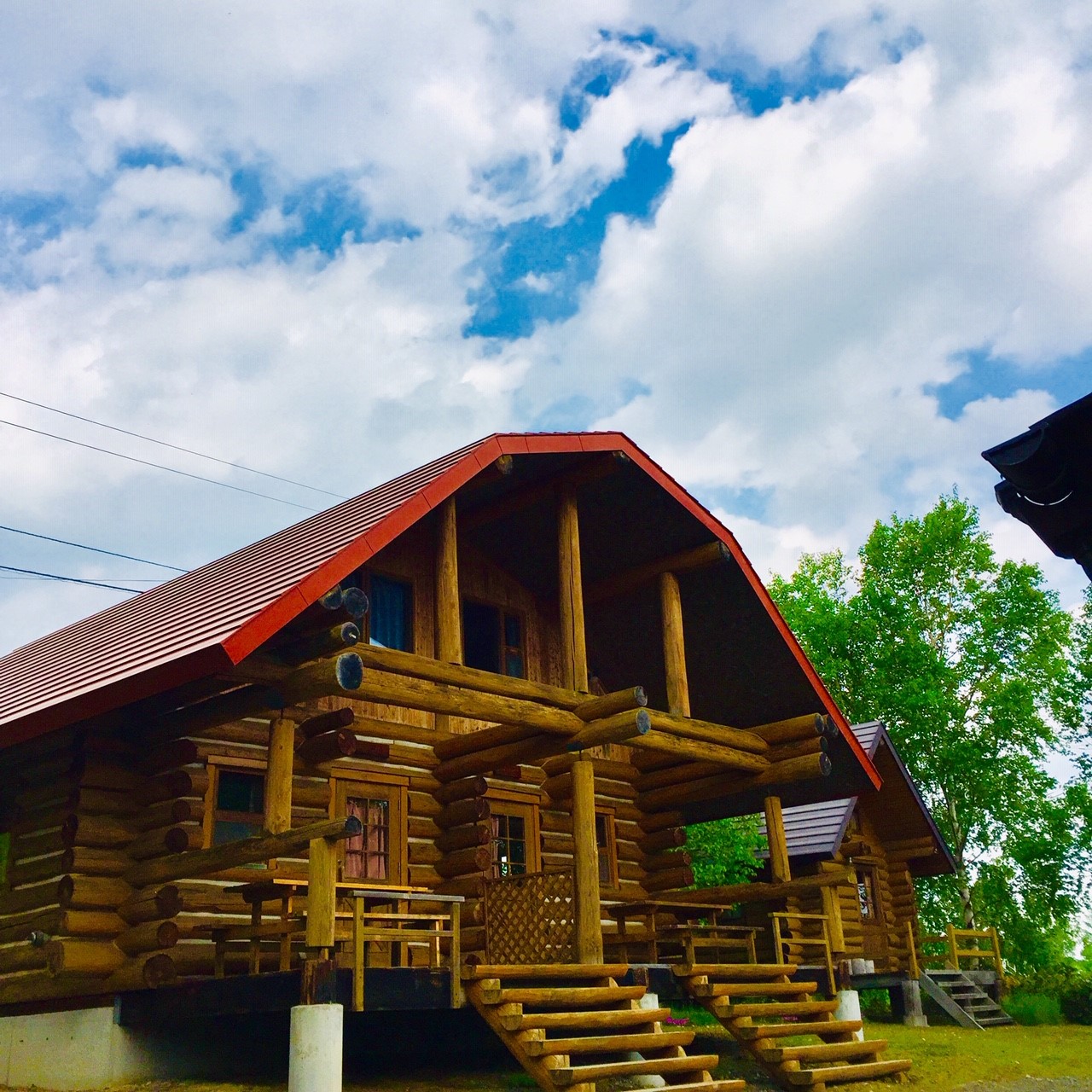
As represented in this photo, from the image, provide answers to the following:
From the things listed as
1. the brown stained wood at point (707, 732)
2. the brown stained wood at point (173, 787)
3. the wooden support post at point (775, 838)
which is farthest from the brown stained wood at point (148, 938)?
the wooden support post at point (775, 838)

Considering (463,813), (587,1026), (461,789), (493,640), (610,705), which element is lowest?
(587,1026)

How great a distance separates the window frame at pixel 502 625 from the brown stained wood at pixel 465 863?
2.71m

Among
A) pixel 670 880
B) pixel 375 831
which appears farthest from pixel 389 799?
pixel 670 880

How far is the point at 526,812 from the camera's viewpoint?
17.2 meters

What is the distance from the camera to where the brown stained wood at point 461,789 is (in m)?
15.6

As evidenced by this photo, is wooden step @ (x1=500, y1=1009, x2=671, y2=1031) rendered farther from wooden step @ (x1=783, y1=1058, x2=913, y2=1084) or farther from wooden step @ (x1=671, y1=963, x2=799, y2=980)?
wooden step @ (x1=783, y1=1058, x2=913, y2=1084)

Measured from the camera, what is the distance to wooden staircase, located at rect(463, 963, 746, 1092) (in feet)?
35.8

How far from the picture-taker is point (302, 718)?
569 inches

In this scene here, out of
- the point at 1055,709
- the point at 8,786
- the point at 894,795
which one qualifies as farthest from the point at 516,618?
the point at 1055,709

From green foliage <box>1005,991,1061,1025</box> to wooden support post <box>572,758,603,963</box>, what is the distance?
16.8m

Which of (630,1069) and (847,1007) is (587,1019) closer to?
(630,1069)

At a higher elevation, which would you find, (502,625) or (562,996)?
(502,625)

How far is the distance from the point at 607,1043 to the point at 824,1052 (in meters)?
3.37

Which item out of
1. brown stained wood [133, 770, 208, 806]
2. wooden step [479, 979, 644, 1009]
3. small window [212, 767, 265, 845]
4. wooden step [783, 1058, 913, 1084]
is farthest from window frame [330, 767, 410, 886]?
Result: wooden step [783, 1058, 913, 1084]
